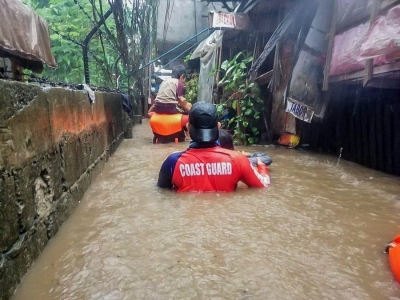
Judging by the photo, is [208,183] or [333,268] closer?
[333,268]

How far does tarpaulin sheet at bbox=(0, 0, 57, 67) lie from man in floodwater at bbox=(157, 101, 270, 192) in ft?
10.9

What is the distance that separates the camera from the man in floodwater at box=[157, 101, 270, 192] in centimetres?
322

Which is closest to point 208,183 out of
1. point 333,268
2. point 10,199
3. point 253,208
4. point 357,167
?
point 253,208

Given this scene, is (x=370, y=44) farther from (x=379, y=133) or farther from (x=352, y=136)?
(x=352, y=136)

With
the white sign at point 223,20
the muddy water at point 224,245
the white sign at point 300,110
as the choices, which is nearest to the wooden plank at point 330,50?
the white sign at point 300,110

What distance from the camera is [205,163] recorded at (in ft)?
10.6

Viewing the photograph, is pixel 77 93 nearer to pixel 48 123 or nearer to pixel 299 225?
pixel 48 123

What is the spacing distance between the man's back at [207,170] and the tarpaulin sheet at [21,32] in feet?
11.0

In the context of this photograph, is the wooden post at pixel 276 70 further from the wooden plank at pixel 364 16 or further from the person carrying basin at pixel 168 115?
the person carrying basin at pixel 168 115

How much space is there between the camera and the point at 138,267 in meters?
2.02

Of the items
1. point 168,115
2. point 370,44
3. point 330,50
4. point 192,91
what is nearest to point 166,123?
point 168,115

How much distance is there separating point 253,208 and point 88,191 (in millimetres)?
1814

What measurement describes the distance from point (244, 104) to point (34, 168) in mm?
5175

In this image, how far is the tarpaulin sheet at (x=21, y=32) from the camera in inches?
189
